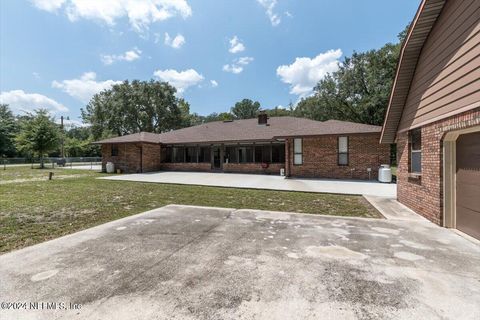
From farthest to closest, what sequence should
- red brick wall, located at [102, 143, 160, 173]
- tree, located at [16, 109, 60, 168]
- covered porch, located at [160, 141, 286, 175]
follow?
1. tree, located at [16, 109, 60, 168]
2. red brick wall, located at [102, 143, 160, 173]
3. covered porch, located at [160, 141, 286, 175]

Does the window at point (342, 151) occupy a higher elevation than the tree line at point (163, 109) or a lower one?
lower

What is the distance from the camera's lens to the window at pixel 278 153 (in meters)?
16.8

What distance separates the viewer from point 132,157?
1872 cm

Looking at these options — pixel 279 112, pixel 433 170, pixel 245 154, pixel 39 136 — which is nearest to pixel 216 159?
pixel 245 154

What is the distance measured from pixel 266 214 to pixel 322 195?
149 inches

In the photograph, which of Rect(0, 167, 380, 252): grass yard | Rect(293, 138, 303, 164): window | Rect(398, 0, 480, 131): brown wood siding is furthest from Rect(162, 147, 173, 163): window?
Rect(398, 0, 480, 131): brown wood siding

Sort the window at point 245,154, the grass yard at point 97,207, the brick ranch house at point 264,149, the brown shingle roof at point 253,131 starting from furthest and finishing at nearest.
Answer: the window at point 245,154
the brown shingle roof at point 253,131
the brick ranch house at point 264,149
the grass yard at point 97,207

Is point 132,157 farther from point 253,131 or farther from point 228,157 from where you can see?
point 253,131

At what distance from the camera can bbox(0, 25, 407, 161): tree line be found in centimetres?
2438

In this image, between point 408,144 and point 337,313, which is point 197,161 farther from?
point 337,313

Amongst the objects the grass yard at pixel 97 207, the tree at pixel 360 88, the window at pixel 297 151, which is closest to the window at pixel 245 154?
the window at pixel 297 151

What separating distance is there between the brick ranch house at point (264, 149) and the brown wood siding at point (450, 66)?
731cm

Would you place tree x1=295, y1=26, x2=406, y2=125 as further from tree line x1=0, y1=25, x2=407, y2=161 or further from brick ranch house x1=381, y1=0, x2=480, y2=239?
brick ranch house x1=381, y1=0, x2=480, y2=239

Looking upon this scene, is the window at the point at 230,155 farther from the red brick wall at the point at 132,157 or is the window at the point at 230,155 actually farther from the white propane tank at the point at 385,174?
the white propane tank at the point at 385,174
